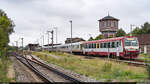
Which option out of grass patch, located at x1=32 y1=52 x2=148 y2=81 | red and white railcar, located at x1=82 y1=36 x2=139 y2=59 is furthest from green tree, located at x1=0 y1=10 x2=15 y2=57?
red and white railcar, located at x1=82 y1=36 x2=139 y2=59

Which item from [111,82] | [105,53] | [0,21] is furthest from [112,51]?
[0,21]

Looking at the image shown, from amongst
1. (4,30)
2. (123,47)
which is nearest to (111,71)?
(123,47)

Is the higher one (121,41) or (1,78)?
(121,41)

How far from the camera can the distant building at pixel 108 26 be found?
250 ft

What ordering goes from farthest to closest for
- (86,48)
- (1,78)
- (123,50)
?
(86,48), (123,50), (1,78)

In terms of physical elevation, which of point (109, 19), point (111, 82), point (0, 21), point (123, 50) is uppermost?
point (109, 19)

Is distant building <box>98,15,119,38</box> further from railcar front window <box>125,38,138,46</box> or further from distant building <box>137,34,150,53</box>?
railcar front window <box>125,38,138,46</box>

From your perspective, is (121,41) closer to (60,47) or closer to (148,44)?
(148,44)

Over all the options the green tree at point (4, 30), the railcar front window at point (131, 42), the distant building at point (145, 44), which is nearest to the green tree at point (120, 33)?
the distant building at point (145, 44)

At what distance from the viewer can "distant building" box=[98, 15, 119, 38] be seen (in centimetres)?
7616

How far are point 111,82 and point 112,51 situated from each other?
54.8 ft

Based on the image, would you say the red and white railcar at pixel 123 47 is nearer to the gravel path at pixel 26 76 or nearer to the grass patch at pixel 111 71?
the grass patch at pixel 111 71

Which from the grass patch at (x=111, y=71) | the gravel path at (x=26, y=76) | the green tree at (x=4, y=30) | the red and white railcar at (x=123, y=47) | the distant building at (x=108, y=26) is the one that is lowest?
the gravel path at (x=26, y=76)

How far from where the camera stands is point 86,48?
125 ft
